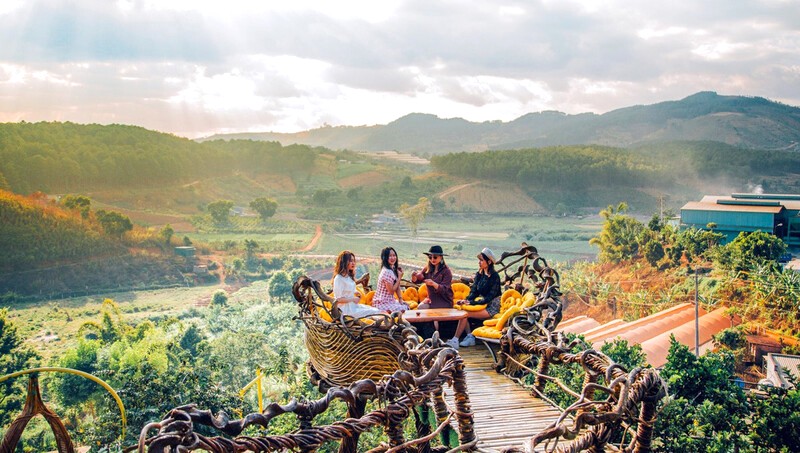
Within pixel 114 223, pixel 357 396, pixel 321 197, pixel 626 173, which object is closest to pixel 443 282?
pixel 357 396

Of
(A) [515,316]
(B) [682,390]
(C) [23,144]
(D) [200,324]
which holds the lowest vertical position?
(D) [200,324]

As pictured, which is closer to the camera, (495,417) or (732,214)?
(495,417)

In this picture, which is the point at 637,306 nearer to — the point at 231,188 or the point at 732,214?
the point at 732,214

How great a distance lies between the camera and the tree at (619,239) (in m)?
29.6

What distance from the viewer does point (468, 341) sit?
258 inches

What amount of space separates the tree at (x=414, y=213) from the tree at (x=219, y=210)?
14.1 meters

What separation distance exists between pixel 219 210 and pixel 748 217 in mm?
39113

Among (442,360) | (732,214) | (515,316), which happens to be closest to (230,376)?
(515,316)

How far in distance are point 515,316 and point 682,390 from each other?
4.68 meters

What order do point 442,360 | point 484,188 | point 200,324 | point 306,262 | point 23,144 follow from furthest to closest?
point 484,188, point 23,144, point 306,262, point 200,324, point 442,360

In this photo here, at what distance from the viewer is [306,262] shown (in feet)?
144

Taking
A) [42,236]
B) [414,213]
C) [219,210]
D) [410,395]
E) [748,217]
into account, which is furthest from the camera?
[219,210]

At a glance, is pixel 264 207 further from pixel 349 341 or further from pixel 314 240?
pixel 349 341

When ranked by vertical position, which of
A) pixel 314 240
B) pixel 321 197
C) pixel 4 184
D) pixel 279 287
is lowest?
pixel 279 287
